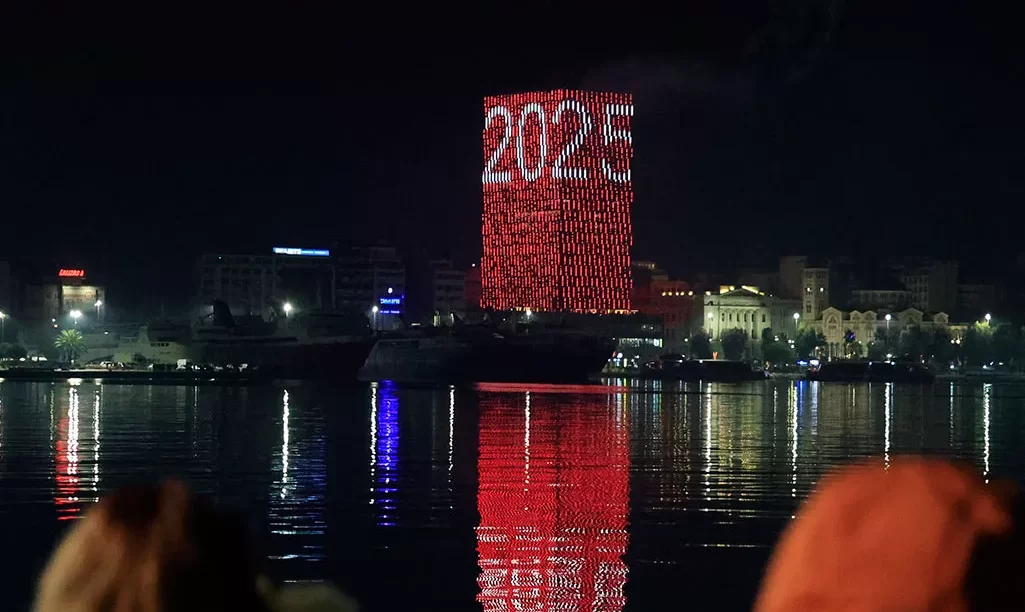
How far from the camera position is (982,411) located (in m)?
74.9

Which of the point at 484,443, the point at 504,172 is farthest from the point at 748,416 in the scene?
the point at 504,172

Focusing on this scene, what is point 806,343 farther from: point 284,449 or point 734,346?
point 284,449

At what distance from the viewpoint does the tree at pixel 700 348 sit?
189m

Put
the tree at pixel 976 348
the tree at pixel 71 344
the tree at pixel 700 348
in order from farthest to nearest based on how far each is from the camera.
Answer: the tree at pixel 700 348
the tree at pixel 976 348
the tree at pixel 71 344

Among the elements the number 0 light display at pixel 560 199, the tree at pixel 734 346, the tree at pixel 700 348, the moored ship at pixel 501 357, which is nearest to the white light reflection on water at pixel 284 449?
the moored ship at pixel 501 357

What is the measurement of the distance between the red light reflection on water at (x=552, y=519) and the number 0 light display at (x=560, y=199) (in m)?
121

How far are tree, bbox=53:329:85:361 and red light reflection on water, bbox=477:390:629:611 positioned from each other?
112 metres

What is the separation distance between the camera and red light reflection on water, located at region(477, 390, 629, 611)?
653 inches

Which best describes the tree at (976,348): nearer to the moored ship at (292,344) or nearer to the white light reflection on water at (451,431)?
the moored ship at (292,344)

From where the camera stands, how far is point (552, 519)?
23.3 m

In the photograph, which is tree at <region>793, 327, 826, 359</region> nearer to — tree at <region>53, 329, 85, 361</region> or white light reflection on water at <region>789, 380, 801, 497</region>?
tree at <region>53, 329, 85, 361</region>

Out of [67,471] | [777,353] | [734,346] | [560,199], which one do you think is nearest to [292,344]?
[560,199]

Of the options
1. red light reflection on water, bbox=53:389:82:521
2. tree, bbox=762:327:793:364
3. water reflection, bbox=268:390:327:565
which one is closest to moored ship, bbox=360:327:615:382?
tree, bbox=762:327:793:364

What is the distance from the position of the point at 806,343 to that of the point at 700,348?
41.1 ft
